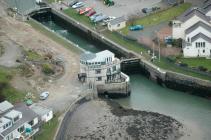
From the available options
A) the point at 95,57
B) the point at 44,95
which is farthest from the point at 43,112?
the point at 95,57

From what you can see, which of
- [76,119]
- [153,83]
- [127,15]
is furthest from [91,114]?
[127,15]

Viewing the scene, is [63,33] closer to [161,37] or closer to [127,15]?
[127,15]

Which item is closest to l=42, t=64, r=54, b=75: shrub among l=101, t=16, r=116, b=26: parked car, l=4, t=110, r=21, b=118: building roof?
l=4, t=110, r=21, b=118: building roof

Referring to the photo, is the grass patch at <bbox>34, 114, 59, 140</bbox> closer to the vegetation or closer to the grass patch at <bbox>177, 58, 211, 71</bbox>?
the vegetation

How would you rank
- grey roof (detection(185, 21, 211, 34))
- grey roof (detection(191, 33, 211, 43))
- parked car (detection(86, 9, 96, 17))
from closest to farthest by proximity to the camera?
grey roof (detection(191, 33, 211, 43)) < grey roof (detection(185, 21, 211, 34)) < parked car (detection(86, 9, 96, 17))

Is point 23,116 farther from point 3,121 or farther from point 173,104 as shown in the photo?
point 173,104
